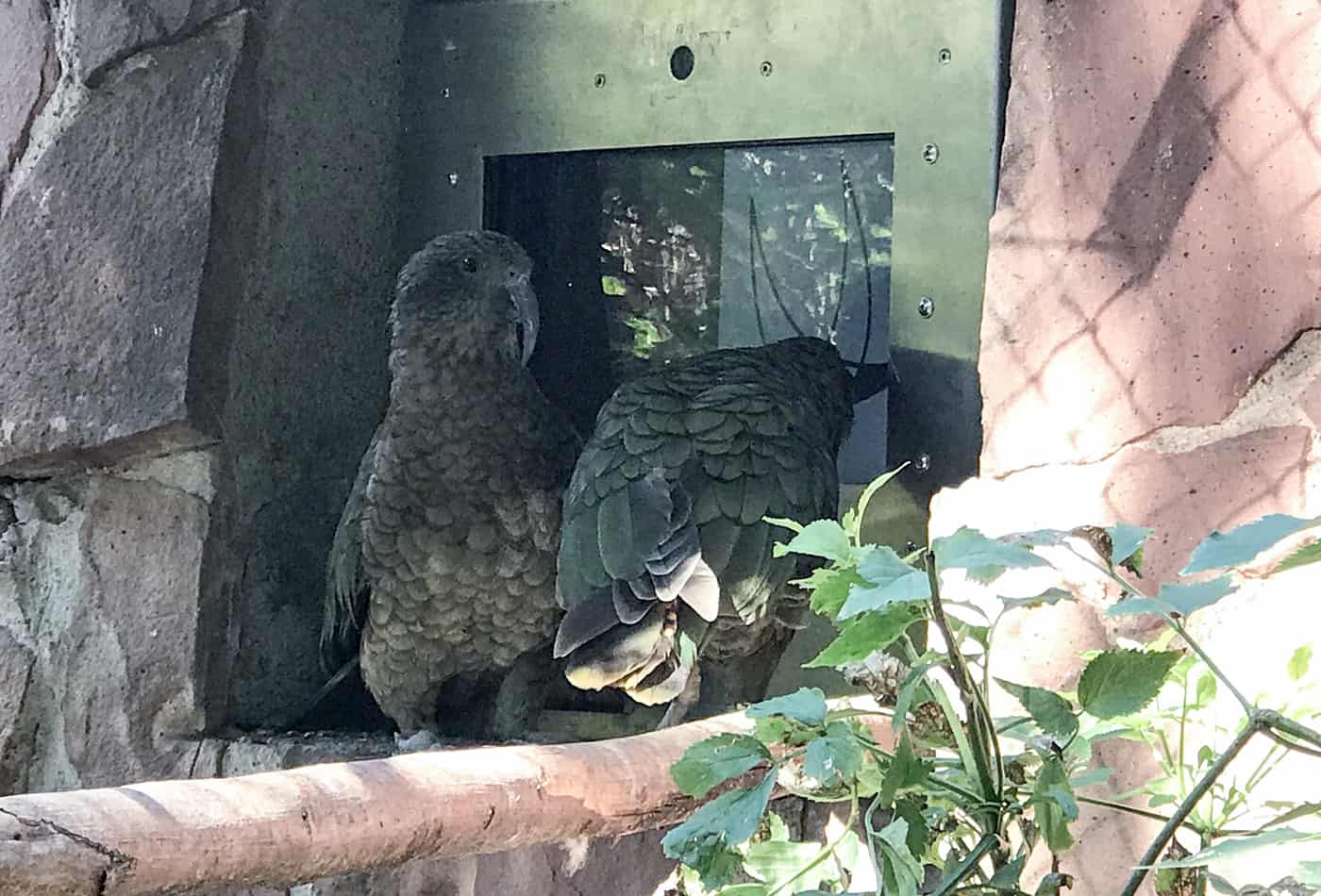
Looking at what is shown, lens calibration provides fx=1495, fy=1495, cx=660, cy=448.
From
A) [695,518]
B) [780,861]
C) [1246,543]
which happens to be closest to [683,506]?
[695,518]

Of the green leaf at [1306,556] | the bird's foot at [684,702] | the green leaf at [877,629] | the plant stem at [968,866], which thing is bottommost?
the bird's foot at [684,702]

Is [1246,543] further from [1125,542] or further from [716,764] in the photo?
[716,764]

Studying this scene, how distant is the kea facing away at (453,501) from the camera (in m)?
1.86

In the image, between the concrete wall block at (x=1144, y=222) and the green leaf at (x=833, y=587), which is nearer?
the green leaf at (x=833, y=587)

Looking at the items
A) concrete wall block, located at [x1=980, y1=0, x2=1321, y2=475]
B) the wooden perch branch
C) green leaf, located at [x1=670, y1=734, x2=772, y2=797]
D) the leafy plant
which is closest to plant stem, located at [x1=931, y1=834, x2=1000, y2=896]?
the leafy plant

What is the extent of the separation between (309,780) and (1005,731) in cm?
42

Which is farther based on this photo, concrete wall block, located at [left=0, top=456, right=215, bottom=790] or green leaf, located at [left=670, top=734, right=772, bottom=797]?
concrete wall block, located at [left=0, top=456, right=215, bottom=790]

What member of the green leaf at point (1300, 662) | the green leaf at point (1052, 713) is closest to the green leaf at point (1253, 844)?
the green leaf at point (1052, 713)

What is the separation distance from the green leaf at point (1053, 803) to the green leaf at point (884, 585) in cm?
12

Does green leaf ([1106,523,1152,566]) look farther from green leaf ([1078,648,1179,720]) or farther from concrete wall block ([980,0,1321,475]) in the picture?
concrete wall block ([980,0,1321,475])

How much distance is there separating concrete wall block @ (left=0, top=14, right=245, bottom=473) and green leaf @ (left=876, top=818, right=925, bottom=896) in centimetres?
125

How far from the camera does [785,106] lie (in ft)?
6.37

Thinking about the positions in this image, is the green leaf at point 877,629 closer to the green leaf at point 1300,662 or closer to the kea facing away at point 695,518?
the green leaf at point 1300,662

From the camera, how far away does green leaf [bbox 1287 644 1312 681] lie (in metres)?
0.76
